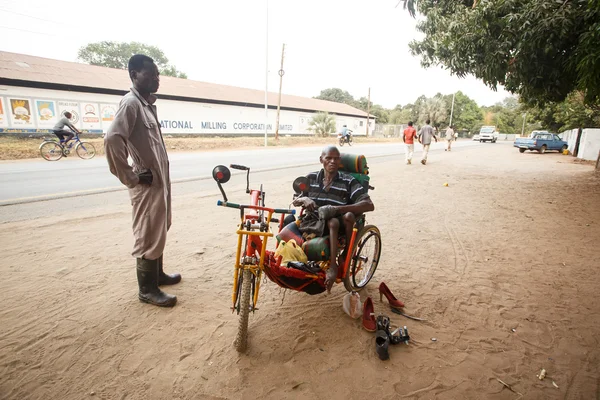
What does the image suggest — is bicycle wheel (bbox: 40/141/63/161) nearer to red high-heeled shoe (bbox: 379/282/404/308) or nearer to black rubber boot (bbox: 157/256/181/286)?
black rubber boot (bbox: 157/256/181/286)

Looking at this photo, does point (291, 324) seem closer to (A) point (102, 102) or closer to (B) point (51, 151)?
(B) point (51, 151)

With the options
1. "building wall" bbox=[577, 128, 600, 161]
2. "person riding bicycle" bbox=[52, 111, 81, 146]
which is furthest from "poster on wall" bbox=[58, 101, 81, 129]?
"building wall" bbox=[577, 128, 600, 161]

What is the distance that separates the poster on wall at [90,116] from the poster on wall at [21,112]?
2.50 metres

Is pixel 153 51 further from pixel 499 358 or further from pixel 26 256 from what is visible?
pixel 499 358

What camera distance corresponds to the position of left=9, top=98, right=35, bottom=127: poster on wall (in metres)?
17.0

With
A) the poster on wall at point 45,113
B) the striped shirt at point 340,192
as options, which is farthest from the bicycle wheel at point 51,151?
the striped shirt at point 340,192

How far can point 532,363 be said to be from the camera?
2387 mm

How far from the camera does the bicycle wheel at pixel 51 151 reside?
1283 centimetres

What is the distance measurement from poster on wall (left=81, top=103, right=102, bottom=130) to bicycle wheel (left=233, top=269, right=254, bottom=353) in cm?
2190

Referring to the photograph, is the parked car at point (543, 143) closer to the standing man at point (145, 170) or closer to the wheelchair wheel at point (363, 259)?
the wheelchair wheel at point (363, 259)

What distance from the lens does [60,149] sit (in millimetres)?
13242

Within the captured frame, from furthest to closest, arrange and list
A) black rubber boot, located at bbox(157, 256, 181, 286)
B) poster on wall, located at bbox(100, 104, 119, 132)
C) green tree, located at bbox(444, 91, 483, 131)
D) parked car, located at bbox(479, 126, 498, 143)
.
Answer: green tree, located at bbox(444, 91, 483, 131), parked car, located at bbox(479, 126, 498, 143), poster on wall, located at bbox(100, 104, 119, 132), black rubber boot, located at bbox(157, 256, 181, 286)

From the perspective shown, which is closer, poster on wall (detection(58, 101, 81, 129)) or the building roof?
the building roof

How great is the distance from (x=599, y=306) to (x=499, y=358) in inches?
63.0
